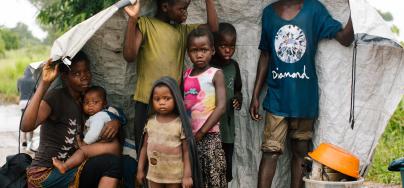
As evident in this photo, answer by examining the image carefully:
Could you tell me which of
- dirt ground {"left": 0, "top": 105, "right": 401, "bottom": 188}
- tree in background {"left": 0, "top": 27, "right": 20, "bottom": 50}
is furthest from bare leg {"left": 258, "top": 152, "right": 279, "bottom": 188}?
tree in background {"left": 0, "top": 27, "right": 20, "bottom": 50}

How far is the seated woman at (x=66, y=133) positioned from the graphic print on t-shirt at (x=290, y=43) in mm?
1345

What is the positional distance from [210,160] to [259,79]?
2.92 ft

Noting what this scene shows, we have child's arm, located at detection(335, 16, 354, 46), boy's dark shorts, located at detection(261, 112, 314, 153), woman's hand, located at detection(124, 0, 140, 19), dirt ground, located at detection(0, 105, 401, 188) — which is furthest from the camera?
dirt ground, located at detection(0, 105, 401, 188)

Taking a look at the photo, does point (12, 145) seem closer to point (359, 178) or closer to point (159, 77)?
point (159, 77)

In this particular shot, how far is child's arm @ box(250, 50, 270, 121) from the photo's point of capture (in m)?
4.62

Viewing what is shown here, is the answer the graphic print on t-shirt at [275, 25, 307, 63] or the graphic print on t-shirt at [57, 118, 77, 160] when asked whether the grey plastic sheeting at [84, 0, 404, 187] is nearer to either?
the graphic print on t-shirt at [275, 25, 307, 63]

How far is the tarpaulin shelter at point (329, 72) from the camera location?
4.26 metres

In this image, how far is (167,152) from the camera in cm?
394

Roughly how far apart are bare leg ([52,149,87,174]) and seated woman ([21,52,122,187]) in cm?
3

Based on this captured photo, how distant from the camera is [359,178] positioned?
402cm

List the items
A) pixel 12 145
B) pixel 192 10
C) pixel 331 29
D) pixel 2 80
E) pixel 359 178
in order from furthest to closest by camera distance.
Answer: pixel 2 80
pixel 12 145
pixel 192 10
pixel 331 29
pixel 359 178

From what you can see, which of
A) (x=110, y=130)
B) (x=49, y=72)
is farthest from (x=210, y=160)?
(x=49, y=72)

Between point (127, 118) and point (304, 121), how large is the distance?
4.63ft

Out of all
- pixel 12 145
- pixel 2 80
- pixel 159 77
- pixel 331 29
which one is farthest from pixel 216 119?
pixel 2 80
